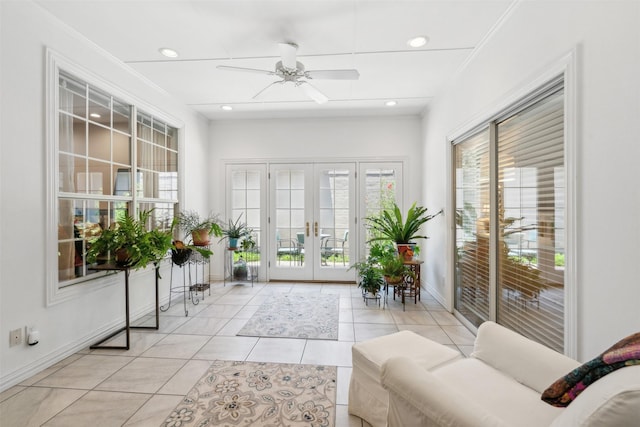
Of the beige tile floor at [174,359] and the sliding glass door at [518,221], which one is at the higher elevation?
the sliding glass door at [518,221]

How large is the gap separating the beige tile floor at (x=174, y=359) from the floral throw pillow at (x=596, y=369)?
1.09 meters

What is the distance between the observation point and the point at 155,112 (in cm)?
376

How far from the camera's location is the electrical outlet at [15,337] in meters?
2.11

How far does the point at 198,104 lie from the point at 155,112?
80 centimetres

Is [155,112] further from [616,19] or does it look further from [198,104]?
[616,19]

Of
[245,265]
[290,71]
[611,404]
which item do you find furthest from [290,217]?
[611,404]

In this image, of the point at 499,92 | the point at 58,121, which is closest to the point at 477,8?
the point at 499,92

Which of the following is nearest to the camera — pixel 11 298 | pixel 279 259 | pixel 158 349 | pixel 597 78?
pixel 597 78

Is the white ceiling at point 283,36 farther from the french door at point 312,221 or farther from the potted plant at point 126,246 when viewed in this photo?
the potted plant at point 126,246

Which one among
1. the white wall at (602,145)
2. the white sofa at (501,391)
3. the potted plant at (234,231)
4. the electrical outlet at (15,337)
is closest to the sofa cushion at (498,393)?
the white sofa at (501,391)

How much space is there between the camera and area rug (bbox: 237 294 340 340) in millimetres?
3039

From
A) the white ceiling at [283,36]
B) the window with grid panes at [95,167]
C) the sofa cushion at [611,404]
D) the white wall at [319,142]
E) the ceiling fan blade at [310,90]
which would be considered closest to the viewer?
the sofa cushion at [611,404]

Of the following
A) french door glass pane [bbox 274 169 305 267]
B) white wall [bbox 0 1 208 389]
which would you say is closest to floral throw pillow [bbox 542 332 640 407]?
white wall [bbox 0 1 208 389]

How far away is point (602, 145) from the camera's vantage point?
1511mm
